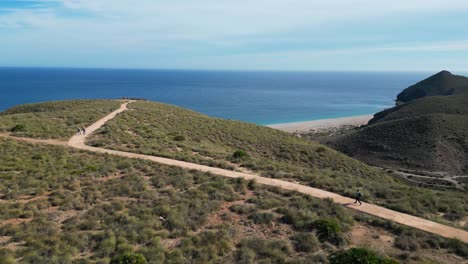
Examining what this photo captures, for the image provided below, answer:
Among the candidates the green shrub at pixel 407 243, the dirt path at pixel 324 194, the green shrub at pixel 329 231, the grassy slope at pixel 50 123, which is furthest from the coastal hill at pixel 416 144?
the green shrub at pixel 329 231

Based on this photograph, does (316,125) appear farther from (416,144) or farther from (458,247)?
(458,247)

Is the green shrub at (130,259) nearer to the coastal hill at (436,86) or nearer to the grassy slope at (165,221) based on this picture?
the grassy slope at (165,221)

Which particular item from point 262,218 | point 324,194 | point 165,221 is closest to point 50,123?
point 165,221

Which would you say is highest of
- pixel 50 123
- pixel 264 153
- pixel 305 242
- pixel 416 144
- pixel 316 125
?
pixel 50 123

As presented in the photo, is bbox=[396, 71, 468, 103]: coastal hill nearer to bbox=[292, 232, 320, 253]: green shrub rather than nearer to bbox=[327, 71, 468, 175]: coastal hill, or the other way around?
bbox=[327, 71, 468, 175]: coastal hill

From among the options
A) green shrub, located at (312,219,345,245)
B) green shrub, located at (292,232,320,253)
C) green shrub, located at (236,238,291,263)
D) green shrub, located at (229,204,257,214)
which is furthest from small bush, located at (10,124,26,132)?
green shrub, located at (312,219,345,245)
